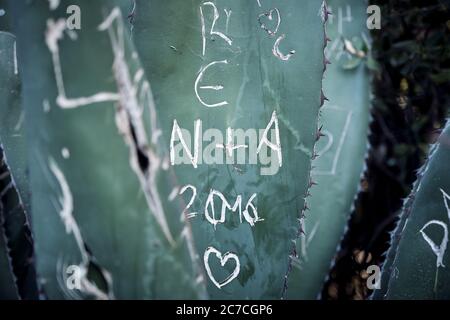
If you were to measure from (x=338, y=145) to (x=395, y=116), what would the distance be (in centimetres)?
42

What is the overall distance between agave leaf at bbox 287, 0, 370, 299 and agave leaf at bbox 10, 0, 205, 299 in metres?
0.44

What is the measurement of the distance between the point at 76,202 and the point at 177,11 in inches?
13.8

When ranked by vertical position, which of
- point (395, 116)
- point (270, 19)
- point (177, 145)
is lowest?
point (395, 116)

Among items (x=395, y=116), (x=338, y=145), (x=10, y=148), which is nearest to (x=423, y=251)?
(x=338, y=145)

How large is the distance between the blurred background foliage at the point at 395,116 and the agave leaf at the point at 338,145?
16cm

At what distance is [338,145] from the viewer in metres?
1.14

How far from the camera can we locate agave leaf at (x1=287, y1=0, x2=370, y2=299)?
109 centimetres

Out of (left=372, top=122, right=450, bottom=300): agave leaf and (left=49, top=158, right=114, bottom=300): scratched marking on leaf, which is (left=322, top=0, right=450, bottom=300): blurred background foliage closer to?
(left=372, top=122, right=450, bottom=300): agave leaf

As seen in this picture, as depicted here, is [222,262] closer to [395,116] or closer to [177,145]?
[177,145]

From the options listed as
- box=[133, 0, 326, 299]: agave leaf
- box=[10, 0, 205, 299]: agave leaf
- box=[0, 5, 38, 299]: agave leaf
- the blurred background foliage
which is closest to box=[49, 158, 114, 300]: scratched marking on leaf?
box=[10, 0, 205, 299]: agave leaf

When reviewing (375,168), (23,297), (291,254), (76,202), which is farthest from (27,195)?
(375,168)

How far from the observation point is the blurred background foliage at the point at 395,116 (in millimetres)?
1346

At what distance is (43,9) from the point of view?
0.71 meters

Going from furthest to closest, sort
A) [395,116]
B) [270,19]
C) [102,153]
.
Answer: [395,116] → [270,19] → [102,153]
